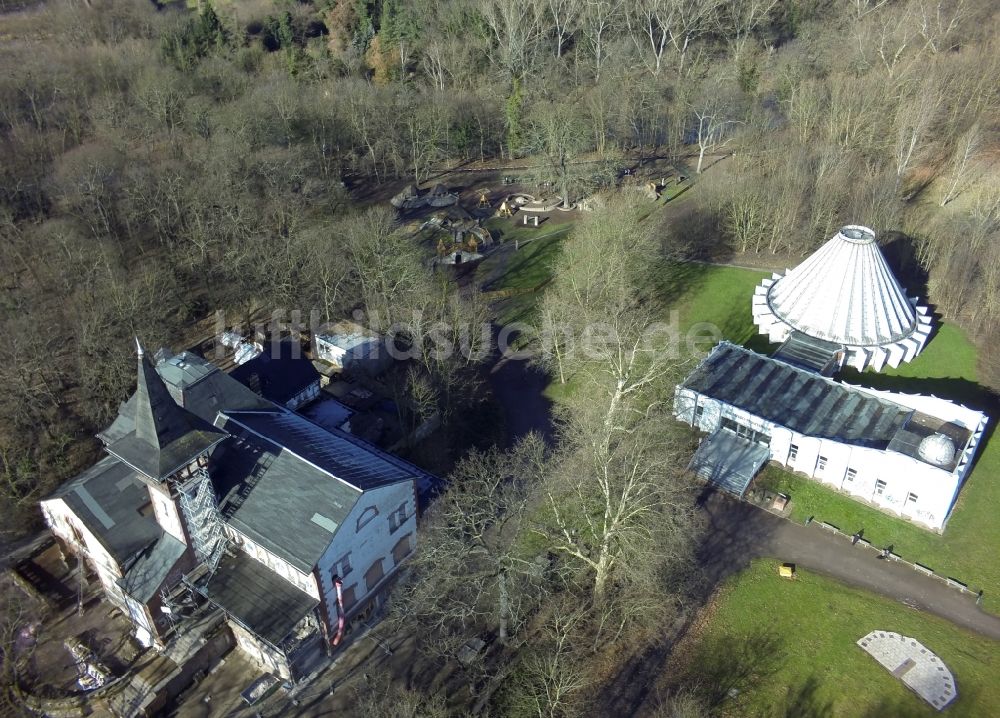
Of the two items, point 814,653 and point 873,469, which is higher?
point 873,469

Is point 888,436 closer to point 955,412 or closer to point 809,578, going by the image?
point 955,412

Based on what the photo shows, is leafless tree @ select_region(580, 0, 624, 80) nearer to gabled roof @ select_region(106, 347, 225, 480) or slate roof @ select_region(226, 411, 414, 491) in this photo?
slate roof @ select_region(226, 411, 414, 491)

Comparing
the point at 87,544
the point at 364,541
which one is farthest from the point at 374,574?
the point at 87,544

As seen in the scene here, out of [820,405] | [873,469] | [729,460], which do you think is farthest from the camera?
[820,405]

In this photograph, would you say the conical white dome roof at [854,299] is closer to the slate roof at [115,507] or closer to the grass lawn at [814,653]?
the grass lawn at [814,653]

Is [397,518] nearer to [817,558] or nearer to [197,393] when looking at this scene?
[197,393]

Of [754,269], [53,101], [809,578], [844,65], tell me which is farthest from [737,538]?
[53,101]
